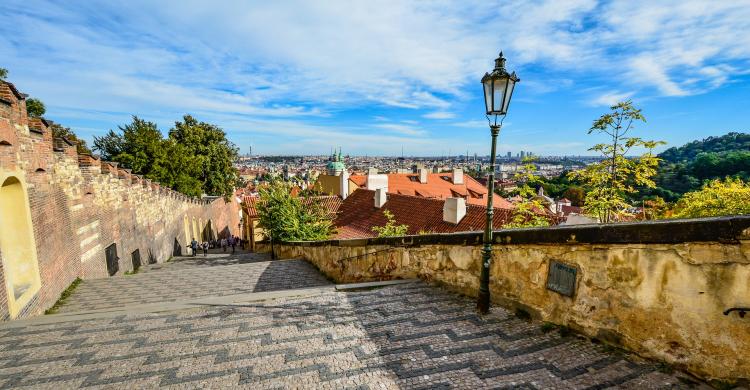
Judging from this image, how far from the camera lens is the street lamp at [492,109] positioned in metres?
4.24

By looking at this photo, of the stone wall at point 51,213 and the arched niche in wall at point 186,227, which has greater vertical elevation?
the stone wall at point 51,213

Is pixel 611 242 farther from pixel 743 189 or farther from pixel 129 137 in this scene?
pixel 129 137

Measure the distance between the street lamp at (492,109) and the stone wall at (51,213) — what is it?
696 centimetres

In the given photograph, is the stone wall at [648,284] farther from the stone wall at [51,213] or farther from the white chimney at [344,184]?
the white chimney at [344,184]

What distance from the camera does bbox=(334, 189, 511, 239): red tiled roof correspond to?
1523 centimetres

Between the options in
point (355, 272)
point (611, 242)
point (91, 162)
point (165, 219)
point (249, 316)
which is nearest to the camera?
point (611, 242)

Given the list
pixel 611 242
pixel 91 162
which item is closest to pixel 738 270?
pixel 611 242

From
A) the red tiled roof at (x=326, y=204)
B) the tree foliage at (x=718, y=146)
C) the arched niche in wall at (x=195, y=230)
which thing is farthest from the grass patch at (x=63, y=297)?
the tree foliage at (x=718, y=146)

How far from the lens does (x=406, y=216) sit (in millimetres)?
18562

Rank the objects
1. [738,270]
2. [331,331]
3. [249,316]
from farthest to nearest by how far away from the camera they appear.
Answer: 1. [249,316]
2. [331,331]
3. [738,270]

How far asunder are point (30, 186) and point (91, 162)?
4.32 meters

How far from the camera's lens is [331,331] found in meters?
4.11

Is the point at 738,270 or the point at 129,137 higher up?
the point at 129,137

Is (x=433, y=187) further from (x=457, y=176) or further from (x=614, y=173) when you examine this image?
(x=614, y=173)
